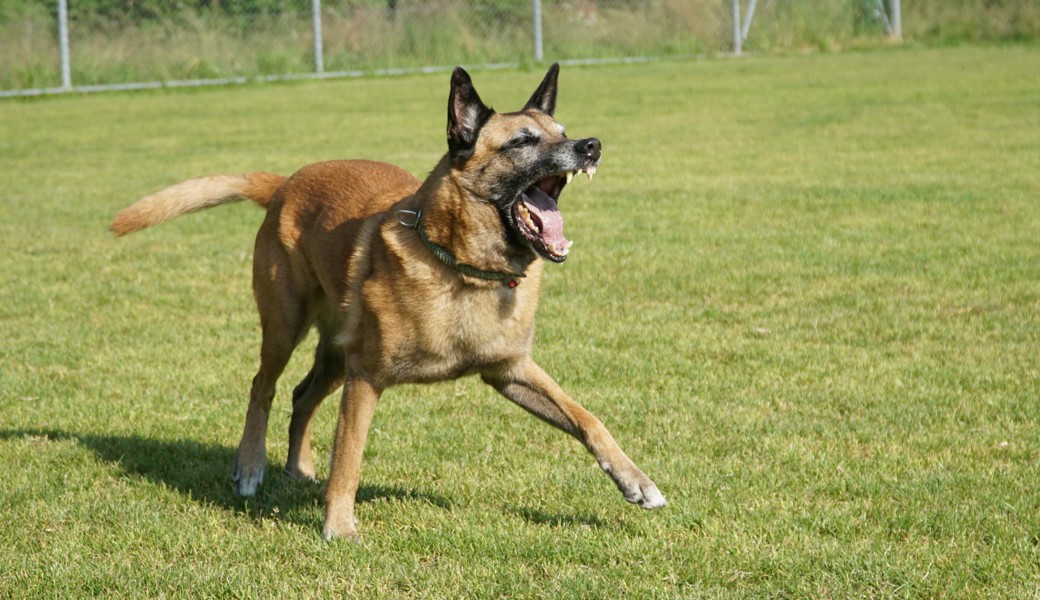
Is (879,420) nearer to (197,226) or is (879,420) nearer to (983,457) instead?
(983,457)

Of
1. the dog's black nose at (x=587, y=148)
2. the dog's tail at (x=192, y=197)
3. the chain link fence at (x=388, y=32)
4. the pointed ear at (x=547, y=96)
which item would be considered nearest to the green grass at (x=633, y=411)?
the dog's tail at (x=192, y=197)

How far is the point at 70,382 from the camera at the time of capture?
6570 mm

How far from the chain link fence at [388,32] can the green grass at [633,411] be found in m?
13.5

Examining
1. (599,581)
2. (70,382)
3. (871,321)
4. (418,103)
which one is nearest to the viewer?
(599,581)

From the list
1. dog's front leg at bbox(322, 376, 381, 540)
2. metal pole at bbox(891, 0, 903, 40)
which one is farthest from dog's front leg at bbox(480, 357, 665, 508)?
metal pole at bbox(891, 0, 903, 40)

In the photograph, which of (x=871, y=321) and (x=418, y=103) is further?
(x=418, y=103)

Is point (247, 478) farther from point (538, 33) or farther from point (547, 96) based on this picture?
point (538, 33)

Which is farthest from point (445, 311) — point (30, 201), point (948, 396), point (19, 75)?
point (19, 75)

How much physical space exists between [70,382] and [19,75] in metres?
20.9

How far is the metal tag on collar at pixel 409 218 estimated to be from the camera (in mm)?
4605

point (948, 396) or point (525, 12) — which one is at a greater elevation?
point (525, 12)

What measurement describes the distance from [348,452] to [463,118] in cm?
123

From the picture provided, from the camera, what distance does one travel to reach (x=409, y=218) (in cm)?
463

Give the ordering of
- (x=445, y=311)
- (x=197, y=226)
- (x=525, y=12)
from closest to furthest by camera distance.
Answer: (x=445, y=311), (x=197, y=226), (x=525, y=12)
